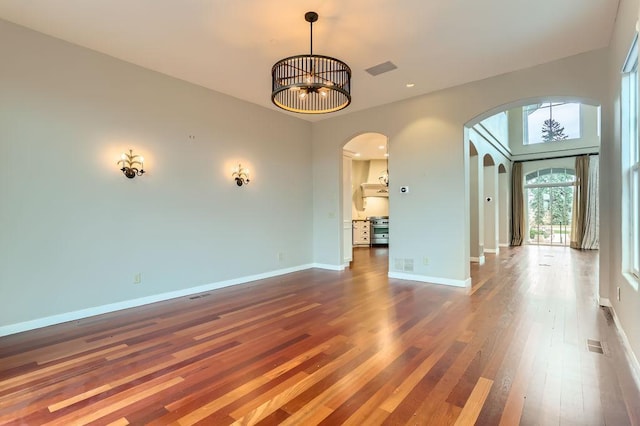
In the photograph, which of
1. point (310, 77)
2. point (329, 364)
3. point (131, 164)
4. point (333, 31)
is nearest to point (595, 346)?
point (329, 364)

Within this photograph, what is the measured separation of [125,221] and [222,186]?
60.3 inches

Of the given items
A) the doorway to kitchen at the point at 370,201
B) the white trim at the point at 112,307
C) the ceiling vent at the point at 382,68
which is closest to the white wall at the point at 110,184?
the white trim at the point at 112,307

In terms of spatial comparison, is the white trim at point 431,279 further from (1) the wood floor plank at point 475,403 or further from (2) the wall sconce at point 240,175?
(2) the wall sconce at point 240,175

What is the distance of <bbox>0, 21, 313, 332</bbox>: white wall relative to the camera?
10.8ft

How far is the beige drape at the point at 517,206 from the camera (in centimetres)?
1130

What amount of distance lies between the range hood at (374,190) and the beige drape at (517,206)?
4.64 meters

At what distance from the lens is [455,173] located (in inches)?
197

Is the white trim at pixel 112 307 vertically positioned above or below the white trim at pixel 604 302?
below

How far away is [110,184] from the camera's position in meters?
3.90

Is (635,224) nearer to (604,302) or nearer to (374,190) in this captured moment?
(604,302)

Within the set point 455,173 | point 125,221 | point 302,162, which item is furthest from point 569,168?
point 125,221

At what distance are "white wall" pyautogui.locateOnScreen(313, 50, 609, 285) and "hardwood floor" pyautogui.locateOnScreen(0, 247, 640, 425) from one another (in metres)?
1.03

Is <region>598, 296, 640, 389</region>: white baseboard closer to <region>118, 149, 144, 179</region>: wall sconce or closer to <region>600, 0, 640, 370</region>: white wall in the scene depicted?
<region>600, 0, 640, 370</region>: white wall

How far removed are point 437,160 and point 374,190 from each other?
6.15m
